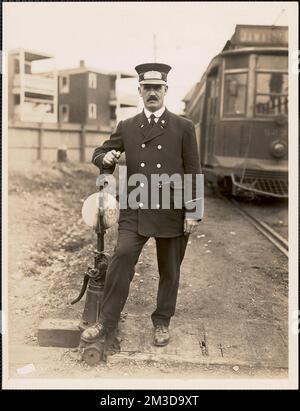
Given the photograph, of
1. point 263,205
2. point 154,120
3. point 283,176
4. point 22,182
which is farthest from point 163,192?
point 22,182

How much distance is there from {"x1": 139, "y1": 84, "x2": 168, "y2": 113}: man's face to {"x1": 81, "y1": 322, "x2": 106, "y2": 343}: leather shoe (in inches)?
65.2

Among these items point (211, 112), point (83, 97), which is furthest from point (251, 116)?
point (83, 97)

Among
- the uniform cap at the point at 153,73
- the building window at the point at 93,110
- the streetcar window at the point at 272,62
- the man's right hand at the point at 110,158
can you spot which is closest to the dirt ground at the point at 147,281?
the man's right hand at the point at 110,158

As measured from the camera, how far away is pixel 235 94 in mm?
8477

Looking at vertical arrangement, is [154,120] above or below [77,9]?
below

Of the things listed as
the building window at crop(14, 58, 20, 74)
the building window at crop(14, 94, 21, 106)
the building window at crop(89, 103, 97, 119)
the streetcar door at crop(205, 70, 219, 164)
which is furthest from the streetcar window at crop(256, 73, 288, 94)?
the building window at crop(89, 103, 97, 119)

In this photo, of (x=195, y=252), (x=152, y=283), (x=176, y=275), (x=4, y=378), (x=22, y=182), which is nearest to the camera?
(x=4, y=378)

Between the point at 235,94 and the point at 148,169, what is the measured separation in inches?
220

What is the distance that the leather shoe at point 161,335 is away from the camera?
11.7ft

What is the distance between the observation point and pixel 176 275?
11.9 ft

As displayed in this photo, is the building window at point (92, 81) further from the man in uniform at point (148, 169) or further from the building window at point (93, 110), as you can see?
the man in uniform at point (148, 169)

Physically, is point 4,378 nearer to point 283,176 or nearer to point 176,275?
point 176,275

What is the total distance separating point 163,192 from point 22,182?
23.0ft

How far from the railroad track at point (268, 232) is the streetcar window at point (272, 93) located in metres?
1.87
